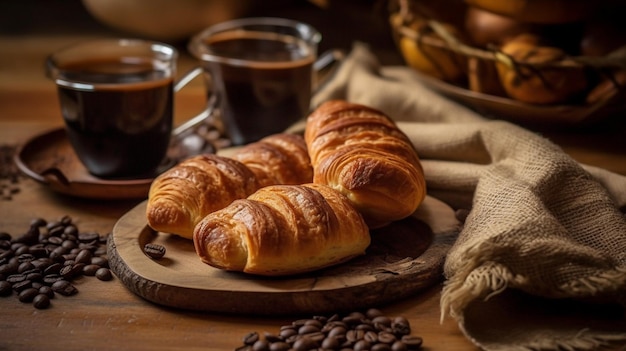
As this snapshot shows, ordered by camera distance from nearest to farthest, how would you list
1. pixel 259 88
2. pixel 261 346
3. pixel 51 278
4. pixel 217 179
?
1. pixel 261 346
2. pixel 51 278
3. pixel 217 179
4. pixel 259 88

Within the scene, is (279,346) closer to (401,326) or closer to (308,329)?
(308,329)

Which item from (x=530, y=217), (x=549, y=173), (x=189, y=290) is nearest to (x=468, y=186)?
(x=549, y=173)

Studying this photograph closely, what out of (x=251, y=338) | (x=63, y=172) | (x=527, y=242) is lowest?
(x=63, y=172)

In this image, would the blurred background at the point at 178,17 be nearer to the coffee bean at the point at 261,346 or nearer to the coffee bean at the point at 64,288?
the coffee bean at the point at 64,288

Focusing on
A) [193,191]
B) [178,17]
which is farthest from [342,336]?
[178,17]

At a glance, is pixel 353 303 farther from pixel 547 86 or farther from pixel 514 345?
pixel 547 86

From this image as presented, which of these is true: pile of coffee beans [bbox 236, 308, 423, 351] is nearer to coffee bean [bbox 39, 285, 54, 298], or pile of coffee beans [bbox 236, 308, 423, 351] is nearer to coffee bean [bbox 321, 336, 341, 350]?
coffee bean [bbox 321, 336, 341, 350]

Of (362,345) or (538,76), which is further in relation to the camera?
(538,76)
